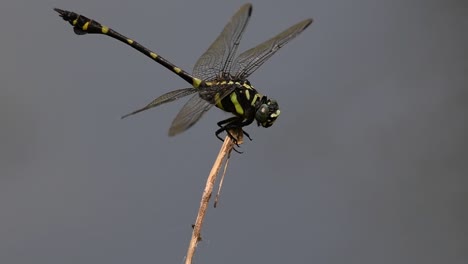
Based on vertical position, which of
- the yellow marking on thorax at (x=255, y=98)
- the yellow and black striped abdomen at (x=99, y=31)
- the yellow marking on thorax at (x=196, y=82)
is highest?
the yellow and black striped abdomen at (x=99, y=31)

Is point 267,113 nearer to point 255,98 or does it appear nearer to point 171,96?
point 255,98

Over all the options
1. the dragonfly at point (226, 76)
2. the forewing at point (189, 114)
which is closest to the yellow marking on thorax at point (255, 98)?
the dragonfly at point (226, 76)

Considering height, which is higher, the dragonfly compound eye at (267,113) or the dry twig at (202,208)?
the dragonfly compound eye at (267,113)

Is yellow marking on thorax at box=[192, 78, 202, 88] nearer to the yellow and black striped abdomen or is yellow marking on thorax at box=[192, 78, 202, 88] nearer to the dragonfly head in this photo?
the yellow and black striped abdomen

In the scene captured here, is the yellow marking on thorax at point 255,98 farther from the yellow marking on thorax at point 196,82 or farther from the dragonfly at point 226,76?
the yellow marking on thorax at point 196,82

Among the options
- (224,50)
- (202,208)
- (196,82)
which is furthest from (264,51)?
(202,208)

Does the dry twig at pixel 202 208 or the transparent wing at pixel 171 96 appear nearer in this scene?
the dry twig at pixel 202 208

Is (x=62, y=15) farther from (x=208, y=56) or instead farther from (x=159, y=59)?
(x=208, y=56)

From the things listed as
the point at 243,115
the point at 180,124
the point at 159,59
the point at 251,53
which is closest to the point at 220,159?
the point at 180,124
